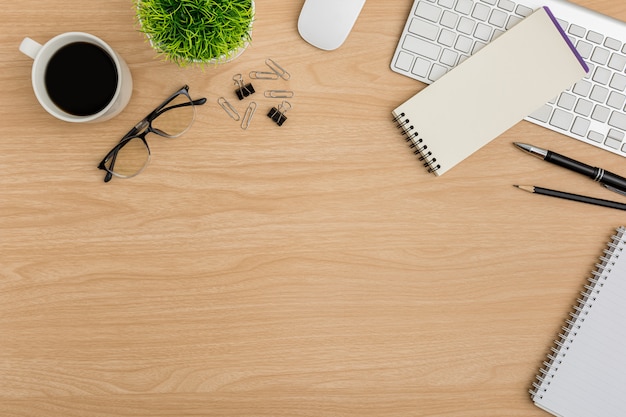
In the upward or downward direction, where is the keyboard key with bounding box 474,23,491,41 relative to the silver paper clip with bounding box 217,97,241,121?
A: upward

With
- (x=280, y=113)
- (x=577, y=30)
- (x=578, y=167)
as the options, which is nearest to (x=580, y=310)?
(x=578, y=167)

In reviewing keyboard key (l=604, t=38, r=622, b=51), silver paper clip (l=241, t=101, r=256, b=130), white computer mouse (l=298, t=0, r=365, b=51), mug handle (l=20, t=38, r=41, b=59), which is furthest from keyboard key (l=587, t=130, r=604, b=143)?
mug handle (l=20, t=38, r=41, b=59)

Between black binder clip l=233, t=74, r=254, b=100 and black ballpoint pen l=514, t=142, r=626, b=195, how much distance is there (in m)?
0.45

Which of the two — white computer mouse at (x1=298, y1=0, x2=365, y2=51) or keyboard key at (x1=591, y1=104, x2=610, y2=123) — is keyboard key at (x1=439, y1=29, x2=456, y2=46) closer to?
white computer mouse at (x1=298, y1=0, x2=365, y2=51)

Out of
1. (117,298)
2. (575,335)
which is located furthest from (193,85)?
(575,335)

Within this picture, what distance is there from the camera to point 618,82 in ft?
2.43

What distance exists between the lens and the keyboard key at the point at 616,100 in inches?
29.2

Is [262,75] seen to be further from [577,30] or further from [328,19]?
[577,30]

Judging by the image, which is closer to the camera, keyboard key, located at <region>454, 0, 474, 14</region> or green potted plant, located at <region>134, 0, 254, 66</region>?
green potted plant, located at <region>134, 0, 254, 66</region>

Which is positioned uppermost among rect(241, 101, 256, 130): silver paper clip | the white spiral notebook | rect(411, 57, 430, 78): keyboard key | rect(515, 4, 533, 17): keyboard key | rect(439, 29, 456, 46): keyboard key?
rect(515, 4, 533, 17): keyboard key

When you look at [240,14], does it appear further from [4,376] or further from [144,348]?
[4,376]

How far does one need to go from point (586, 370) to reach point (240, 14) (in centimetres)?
78

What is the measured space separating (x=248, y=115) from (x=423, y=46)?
305 millimetres

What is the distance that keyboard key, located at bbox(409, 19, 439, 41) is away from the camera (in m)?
0.74
